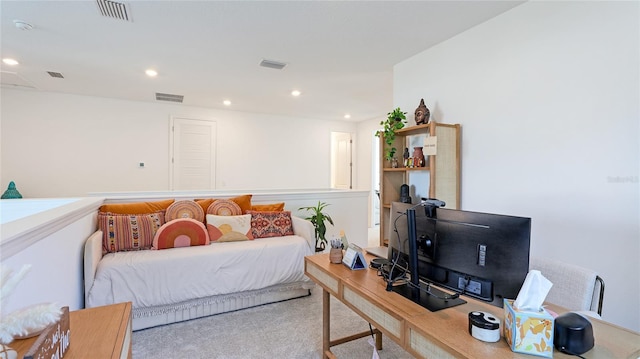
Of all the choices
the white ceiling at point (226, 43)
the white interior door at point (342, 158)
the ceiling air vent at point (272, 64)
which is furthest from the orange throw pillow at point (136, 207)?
the white interior door at point (342, 158)

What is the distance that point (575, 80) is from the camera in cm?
196

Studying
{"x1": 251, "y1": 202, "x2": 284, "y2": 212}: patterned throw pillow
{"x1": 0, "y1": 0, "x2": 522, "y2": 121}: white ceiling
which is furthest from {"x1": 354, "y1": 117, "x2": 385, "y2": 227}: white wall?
{"x1": 251, "y1": 202, "x2": 284, "y2": 212}: patterned throw pillow

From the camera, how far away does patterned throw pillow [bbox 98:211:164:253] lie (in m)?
2.61

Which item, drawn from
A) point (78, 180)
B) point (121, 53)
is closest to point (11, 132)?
point (78, 180)

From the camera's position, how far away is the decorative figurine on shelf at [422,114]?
2.88 metres

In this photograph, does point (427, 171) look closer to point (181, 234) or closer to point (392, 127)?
point (392, 127)

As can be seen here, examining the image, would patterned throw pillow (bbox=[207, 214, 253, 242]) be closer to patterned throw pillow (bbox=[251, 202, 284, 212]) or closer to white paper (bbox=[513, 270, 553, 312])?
patterned throw pillow (bbox=[251, 202, 284, 212])

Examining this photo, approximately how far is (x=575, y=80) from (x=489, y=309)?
1697 mm

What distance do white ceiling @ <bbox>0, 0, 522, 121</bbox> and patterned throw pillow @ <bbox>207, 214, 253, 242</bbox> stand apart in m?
1.73

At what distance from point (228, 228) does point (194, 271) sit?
59 cm

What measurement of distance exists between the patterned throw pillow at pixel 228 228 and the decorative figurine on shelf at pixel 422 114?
1989 mm

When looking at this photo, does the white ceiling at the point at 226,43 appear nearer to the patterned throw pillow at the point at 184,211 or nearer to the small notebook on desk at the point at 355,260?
the patterned throw pillow at the point at 184,211

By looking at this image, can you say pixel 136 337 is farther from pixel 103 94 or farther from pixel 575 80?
pixel 103 94

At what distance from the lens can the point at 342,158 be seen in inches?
281
